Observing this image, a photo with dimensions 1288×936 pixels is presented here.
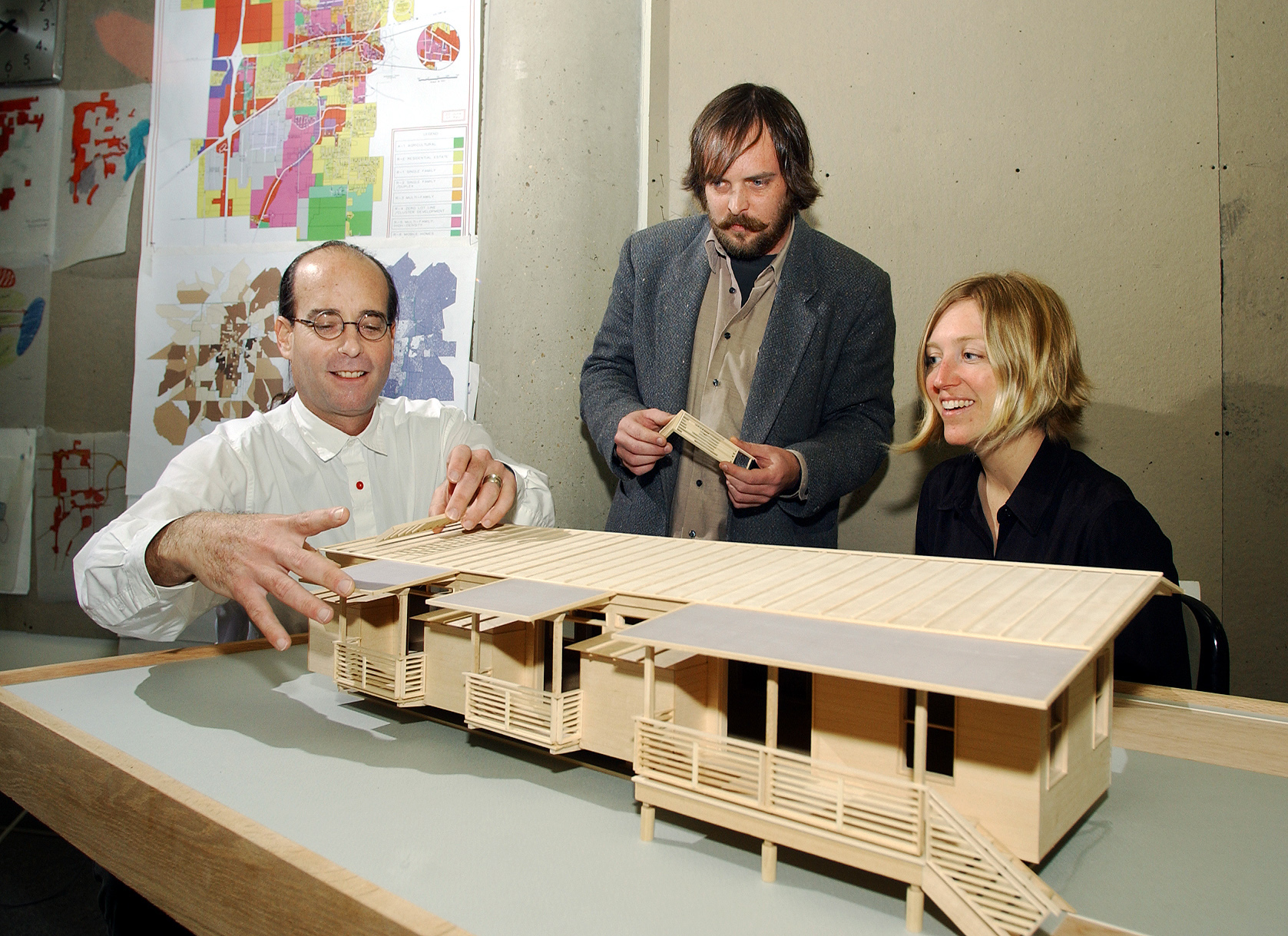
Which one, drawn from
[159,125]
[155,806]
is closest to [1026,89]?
[155,806]

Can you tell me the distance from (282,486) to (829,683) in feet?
8.18

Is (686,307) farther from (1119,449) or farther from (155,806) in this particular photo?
(155,806)

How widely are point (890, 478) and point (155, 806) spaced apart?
146 inches

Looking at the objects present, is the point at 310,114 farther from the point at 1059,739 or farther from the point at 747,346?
the point at 1059,739

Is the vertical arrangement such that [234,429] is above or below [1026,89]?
below

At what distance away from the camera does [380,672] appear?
86.4 inches

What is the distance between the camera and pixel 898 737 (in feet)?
4.88

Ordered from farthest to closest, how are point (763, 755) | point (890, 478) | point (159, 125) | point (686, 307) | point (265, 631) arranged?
point (159, 125), point (890, 478), point (686, 307), point (265, 631), point (763, 755)

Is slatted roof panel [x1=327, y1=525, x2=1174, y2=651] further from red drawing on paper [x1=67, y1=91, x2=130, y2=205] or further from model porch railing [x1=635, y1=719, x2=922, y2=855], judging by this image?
red drawing on paper [x1=67, y1=91, x2=130, y2=205]

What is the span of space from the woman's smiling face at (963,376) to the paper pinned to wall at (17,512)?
5463mm

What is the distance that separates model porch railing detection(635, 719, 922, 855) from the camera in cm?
132

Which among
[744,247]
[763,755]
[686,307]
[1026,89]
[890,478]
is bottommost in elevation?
[763,755]

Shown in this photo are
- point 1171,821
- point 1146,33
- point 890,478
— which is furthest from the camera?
point 890,478

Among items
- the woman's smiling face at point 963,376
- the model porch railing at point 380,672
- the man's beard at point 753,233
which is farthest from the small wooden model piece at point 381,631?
the man's beard at point 753,233
